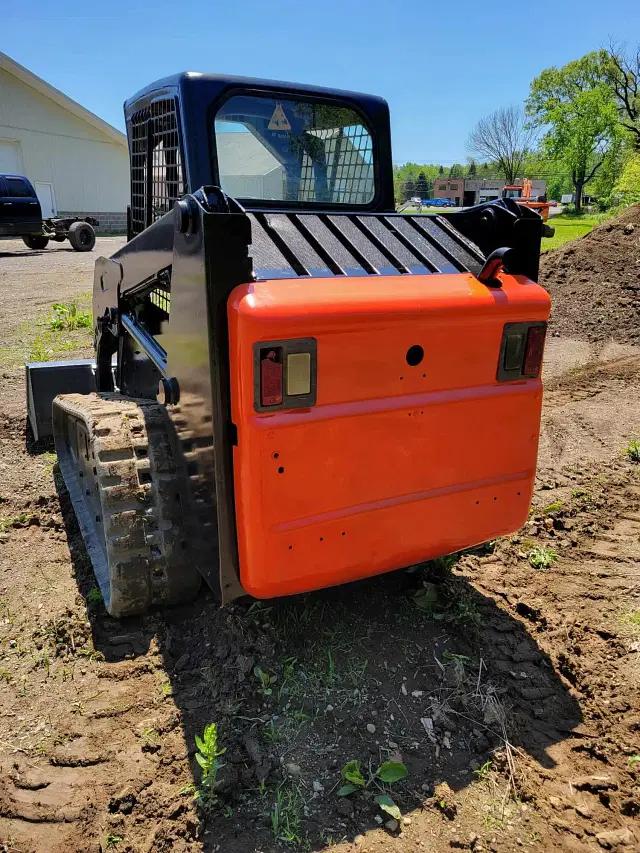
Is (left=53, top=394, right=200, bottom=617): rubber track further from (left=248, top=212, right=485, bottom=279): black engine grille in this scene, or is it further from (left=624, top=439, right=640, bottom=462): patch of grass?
(left=624, top=439, right=640, bottom=462): patch of grass

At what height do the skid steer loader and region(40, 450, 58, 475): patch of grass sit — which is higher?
the skid steer loader

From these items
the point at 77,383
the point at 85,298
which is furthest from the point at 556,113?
the point at 77,383

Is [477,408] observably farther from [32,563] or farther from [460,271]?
[32,563]

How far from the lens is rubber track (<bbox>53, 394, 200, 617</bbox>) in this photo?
8.41 feet

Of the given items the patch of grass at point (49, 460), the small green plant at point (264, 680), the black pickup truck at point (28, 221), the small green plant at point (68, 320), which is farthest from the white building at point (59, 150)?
the small green plant at point (264, 680)

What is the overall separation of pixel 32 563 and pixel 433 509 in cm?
215

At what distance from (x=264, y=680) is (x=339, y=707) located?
0.29 m

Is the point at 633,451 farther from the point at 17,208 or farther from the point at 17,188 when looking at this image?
the point at 17,188

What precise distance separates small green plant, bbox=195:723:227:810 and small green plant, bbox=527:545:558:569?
197cm

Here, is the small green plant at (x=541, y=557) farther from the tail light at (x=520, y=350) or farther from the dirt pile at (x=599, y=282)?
the dirt pile at (x=599, y=282)

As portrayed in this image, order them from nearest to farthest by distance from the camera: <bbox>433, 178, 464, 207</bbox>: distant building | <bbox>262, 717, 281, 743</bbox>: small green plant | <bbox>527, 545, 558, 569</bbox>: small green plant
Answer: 1. <bbox>262, 717, 281, 743</bbox>: small green plant
2. <bbox>527, 545, 558, 569</bbox>: small green plant
3. <bbox>433, 178, 464, 207</bbox>: distant building

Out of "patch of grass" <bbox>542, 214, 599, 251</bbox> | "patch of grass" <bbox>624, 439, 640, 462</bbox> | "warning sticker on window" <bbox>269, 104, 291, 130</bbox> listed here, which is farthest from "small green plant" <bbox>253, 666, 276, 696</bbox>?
"patch of grass" <bbox>542, 214, 599, 251</bbox>

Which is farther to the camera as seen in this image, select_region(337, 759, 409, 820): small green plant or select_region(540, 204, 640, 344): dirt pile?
select_region(540, 204, 640, 344): dirt pile

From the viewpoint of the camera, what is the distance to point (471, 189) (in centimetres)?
5994
